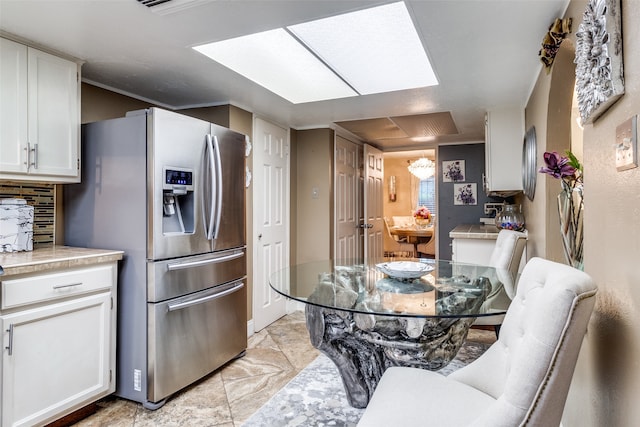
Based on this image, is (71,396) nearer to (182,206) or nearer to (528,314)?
(182,206)

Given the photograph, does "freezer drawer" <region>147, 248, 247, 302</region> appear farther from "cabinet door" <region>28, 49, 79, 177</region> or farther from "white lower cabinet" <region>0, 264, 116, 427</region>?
"cabinet door" <region>28, 49, 79, 177</region>

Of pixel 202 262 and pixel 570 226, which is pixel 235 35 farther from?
pixel 570 226

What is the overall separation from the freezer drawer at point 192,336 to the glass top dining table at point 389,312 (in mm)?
604

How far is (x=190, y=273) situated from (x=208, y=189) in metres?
0.57

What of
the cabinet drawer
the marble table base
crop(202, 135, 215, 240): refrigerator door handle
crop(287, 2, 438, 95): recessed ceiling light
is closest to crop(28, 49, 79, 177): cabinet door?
the cabinet drawer

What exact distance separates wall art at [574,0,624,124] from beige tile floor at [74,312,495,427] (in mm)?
2130

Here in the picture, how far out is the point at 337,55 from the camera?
A: 2.24m

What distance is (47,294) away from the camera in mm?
1884

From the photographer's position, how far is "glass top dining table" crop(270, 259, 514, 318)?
1538 mm

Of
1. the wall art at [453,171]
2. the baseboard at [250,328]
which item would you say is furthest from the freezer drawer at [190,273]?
the wall art at [453,171]

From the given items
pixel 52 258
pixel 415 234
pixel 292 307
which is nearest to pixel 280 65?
pixel 52 258

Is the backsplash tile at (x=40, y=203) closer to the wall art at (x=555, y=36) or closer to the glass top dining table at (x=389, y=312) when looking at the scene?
the glass top dining table at (x=389, y=312)

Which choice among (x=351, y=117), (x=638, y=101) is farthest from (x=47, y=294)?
(x=351, y=117)

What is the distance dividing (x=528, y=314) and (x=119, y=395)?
2331 mm
